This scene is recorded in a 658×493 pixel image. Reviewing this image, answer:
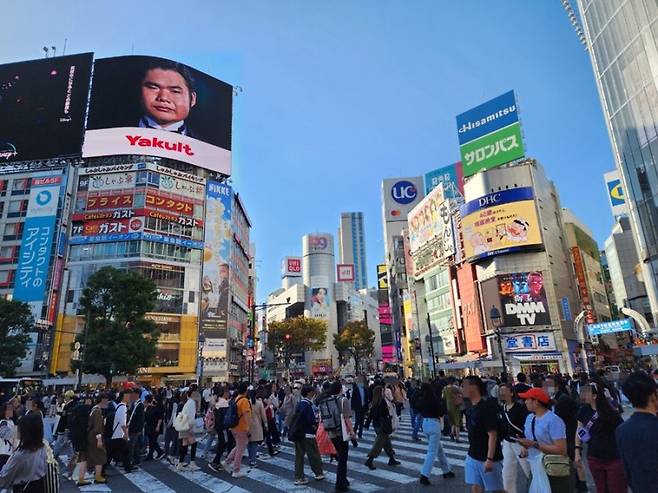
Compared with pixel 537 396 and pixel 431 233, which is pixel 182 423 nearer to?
pixel 537 396

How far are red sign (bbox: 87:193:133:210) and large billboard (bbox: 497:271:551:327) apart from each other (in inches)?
1663

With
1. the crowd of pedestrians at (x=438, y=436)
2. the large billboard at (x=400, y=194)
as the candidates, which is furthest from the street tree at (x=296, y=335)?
the crowd of pedestrians at (x=438, y=436)

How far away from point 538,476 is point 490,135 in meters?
50.3

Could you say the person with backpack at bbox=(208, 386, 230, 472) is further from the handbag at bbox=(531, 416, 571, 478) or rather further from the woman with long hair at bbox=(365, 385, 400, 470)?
the handbag at bbox=(531, 416, 571, 478)

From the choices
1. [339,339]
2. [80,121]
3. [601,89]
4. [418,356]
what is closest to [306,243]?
[339,339]

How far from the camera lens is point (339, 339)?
78.6 m

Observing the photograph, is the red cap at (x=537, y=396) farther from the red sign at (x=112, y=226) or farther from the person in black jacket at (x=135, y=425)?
the red sign at (x=112, y=226)

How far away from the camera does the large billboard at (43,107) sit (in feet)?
177

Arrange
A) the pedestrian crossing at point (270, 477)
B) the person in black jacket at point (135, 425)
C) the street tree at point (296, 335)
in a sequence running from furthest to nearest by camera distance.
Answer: the street tree at point (296, 335) < the person in black jacket at point (135, 425) < the pedestrian crossing at point (270, 477)

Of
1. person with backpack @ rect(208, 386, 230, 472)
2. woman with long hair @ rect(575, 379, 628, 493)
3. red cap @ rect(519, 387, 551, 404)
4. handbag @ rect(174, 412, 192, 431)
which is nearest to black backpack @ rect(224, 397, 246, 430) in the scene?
person with backpack @ rect(208, 386, 230, 472)

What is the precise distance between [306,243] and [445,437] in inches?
5454

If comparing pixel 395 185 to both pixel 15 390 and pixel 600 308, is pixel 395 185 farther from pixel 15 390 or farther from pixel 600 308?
pixel 15 390

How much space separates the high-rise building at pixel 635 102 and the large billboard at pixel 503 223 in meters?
8.86

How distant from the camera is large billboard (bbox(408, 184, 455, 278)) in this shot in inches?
2135
